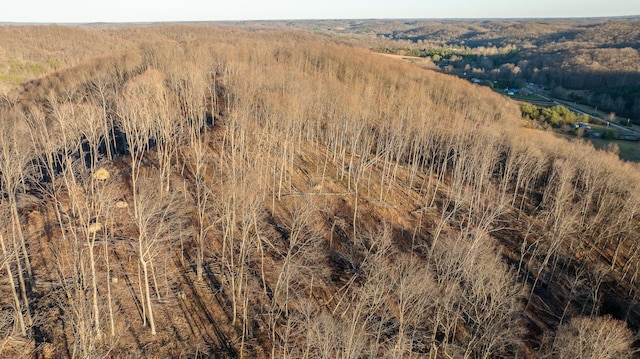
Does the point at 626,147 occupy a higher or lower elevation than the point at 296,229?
lower

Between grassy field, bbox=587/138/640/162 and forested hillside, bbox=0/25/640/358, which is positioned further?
grassy field, bbox=587/138/640/162

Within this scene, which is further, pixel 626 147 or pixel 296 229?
pixel 626 147

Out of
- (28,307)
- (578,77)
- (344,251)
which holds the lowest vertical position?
(344,251)

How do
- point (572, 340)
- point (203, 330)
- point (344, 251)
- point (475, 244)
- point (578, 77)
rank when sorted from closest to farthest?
point (572, 340)
point (203, 330)
point (475, 244)
point (344, 251)
point (578, 77)

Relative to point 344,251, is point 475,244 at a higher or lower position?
higher

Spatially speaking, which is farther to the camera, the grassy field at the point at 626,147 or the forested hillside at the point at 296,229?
the grassy field at the point at 626,147

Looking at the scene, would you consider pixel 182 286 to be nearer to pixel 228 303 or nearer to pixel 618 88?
pixel 228 303

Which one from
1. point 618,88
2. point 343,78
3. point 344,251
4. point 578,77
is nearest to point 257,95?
point 344,251

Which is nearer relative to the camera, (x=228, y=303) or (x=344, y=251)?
(x=228, y=303)
